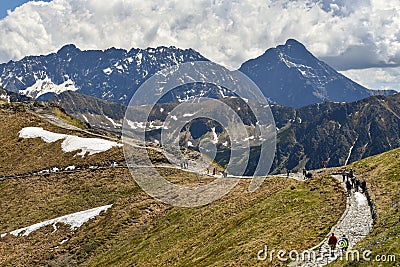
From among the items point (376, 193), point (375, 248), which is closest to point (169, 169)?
point (376, 193)

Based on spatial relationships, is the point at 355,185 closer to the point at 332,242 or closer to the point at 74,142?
the point at 332,242

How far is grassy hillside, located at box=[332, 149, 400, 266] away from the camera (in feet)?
95.7

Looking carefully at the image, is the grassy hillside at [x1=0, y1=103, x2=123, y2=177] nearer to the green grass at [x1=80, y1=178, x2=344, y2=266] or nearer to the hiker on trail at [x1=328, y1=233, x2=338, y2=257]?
the green grass at [x1=80, y1=178, x2=344, y2=266]

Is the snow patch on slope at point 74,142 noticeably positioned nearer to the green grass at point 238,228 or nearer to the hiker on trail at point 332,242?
the green grass at point 238,228

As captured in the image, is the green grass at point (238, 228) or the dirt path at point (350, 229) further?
the green grass at point (238, 228)

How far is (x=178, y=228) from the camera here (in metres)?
59.9

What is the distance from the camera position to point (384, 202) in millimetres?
45594

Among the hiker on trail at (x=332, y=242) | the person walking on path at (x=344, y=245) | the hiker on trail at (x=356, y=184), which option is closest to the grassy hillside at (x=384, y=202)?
the person walking on path at (x=344, y=245)

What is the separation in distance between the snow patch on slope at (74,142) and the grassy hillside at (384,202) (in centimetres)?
5806

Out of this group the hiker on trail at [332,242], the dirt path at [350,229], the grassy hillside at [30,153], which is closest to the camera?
the hiker on trail at [332,242]

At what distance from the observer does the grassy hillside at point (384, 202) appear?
95.7 feet

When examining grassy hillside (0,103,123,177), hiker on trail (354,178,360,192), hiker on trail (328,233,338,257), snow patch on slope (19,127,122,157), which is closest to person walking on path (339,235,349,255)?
hiker on trail (328,233,338,257)

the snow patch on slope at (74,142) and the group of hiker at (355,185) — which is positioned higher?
the group of hiker at (355,185)

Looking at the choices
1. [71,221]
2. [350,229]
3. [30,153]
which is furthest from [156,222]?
[30,153]
